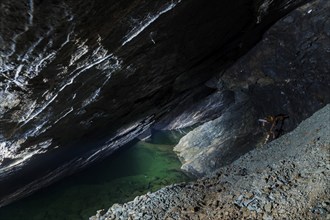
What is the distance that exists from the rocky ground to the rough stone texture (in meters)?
1.70

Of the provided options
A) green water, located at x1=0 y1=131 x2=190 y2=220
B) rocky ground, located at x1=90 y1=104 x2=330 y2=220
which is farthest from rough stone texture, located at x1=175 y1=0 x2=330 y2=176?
rocky ground, located at x1=90 y1=104 x2=330 y2=220

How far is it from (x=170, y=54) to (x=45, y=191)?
28.9 feet

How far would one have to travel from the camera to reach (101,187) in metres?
11.0

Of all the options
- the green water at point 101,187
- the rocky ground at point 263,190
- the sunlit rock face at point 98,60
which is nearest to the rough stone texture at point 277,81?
the sunlit rock face at point 98,60

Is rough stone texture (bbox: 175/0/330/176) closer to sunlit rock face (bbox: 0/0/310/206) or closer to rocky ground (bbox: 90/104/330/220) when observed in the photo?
sunlit rock face (bbox: 0/0/310/206)

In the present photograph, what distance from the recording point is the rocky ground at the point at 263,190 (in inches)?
133

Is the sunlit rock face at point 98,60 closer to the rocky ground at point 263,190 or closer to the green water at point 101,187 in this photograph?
the rocky ground at point 263,190

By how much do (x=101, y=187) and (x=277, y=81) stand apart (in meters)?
7.01

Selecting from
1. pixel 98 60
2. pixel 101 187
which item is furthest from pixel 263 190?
pixel 101 187

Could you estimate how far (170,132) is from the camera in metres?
15.2

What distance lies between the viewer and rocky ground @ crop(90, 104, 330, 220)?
3377 millimetres

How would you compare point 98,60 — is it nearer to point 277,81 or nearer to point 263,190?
point 263,190

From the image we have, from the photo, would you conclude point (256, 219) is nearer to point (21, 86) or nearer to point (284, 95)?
point (21, 86)

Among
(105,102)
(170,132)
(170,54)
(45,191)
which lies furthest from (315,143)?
(170,132)
